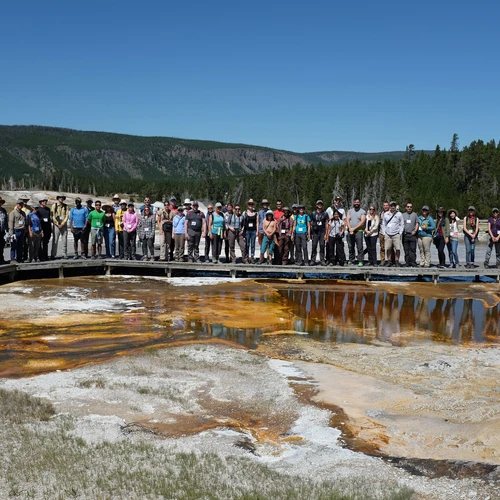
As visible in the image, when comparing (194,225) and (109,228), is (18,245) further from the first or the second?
(194,225)

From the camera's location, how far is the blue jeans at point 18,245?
14.3 meters

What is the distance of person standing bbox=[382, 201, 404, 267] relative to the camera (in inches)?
577

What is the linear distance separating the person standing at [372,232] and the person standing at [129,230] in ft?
18.2

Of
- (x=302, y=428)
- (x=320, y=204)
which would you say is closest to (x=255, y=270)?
(x=320, y=204)

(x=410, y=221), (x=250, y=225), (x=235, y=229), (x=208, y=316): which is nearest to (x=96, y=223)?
(x=235, y=229)

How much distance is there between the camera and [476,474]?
15.7 ft

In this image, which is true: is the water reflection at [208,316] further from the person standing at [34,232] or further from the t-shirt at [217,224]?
the t-shirt at [217,224]

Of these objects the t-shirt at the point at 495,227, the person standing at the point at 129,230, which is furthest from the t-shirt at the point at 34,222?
the t-shirt at the point at 495,227

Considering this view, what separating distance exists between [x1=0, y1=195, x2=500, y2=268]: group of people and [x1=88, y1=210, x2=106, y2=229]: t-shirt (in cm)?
2

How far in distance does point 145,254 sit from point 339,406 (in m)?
9.95

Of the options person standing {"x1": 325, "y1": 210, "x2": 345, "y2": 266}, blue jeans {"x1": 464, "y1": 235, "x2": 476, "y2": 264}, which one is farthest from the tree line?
person standing {"x1": 325, "y1": 210, "x2": 345, "y2": 266}

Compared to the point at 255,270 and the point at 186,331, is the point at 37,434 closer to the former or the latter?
the point at 186,331

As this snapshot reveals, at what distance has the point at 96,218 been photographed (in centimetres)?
1503

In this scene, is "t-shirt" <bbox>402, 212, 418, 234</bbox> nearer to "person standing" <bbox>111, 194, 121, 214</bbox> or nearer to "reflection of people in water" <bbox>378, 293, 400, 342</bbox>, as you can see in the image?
"reflection of people in water" <bbox>378, 293, 400, 342</bbox>
